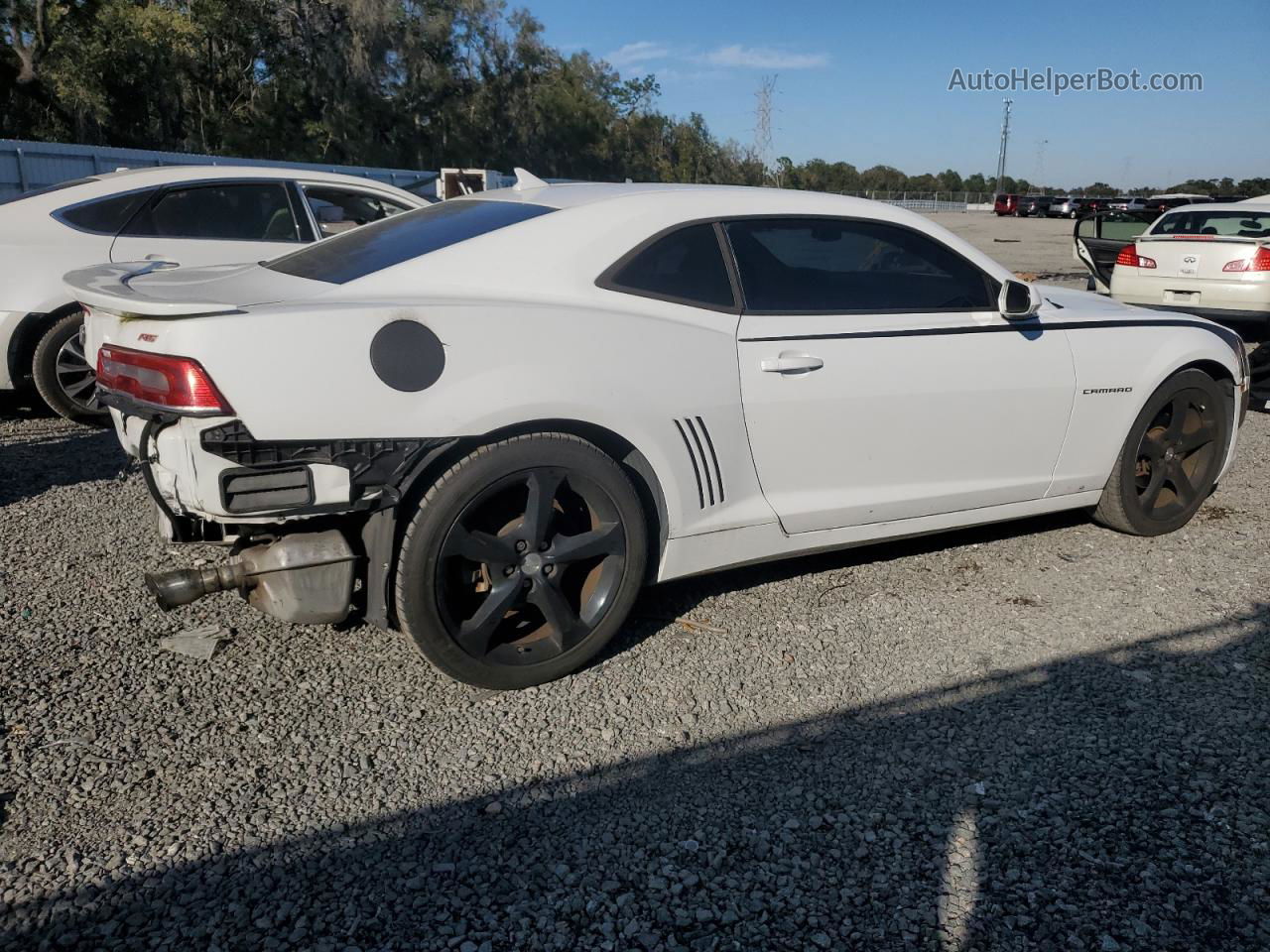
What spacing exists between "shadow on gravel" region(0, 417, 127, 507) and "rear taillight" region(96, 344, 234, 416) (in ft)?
9.08

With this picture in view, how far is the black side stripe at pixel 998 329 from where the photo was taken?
12.2ft

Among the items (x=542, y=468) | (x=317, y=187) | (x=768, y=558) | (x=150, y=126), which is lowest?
(x=768, y=558)

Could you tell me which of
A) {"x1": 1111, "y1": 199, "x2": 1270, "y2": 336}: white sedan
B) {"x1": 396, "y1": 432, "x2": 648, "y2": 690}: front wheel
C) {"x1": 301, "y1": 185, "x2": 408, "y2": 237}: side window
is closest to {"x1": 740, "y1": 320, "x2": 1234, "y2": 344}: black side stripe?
{"x1": 396, "y1": 432, "x2": 648, "y2": 690}: front wheel

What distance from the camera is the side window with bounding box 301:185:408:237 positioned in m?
7.36

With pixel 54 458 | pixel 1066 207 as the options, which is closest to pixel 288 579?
pixel 54 458

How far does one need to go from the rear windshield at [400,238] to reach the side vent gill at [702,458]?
0.91 m

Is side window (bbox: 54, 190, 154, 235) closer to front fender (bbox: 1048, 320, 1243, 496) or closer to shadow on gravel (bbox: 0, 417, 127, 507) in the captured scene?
shadow on gravel (bbox: 0, 417, 127, 507)

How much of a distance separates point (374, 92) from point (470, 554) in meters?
48.9

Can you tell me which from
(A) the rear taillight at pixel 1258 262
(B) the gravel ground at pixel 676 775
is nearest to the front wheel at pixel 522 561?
(B) the gravel ground at pixel 676 775

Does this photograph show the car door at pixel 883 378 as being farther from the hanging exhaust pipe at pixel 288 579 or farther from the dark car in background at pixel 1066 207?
the dark car in background at pixel 1066 207

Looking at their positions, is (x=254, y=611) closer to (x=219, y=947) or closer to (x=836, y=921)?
(x=219, y=947)

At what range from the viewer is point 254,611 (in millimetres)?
3891

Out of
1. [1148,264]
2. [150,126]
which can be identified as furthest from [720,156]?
[1148,264]

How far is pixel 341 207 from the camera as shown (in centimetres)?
757
